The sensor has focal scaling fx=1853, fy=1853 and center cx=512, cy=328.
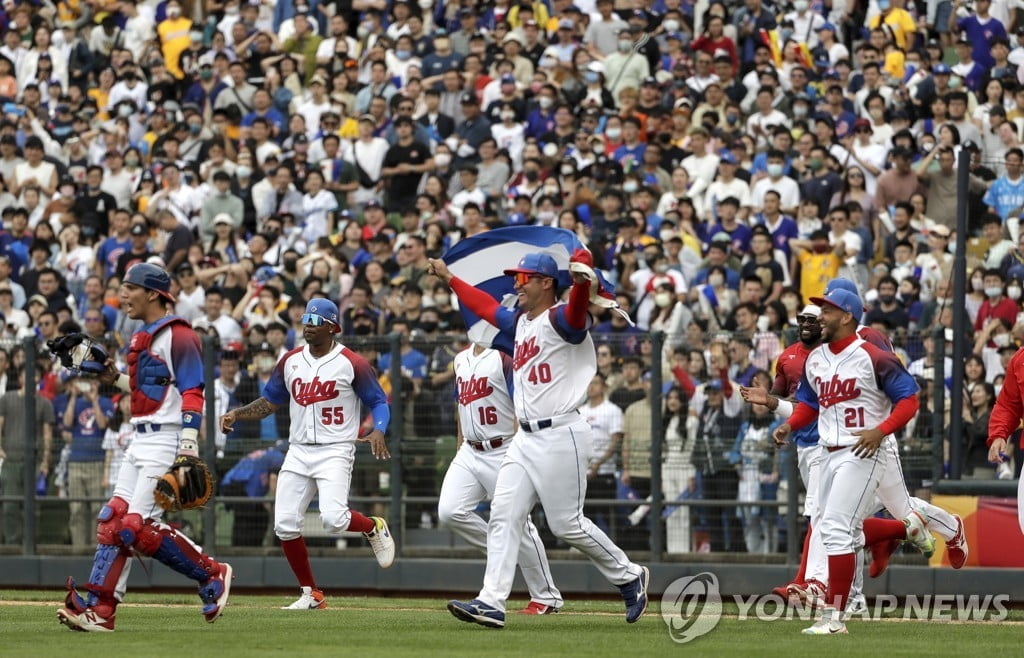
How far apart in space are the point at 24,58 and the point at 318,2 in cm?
475

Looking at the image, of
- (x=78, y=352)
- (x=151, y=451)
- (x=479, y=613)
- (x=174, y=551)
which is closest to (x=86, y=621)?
(x=174, y=551)

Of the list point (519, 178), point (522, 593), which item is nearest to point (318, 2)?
point (519, 178)

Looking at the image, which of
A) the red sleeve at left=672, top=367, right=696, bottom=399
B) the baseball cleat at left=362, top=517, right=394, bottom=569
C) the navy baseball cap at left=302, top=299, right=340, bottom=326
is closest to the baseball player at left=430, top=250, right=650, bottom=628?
the navy baseball cap at left=302, top=299, right=340, bottom=326

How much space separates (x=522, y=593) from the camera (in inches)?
699

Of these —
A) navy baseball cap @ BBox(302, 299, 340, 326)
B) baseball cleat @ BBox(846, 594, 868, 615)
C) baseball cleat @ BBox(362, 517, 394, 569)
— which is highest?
navy baseball cap @ BBox(302, 299, 340, 326)

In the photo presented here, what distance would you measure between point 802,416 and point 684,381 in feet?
14.9

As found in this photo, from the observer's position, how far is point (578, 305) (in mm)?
10789

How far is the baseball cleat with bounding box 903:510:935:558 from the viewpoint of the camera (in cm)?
1287

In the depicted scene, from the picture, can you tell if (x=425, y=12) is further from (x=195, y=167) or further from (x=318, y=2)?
(x=195, y=167)

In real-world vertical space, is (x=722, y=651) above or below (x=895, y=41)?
below

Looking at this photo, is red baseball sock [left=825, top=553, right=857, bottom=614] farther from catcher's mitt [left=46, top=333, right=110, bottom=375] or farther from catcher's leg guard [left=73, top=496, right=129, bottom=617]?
catcher's mitt [left=46, top=333, right=110, bottom=375]

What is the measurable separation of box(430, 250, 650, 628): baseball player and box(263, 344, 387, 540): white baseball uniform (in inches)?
117

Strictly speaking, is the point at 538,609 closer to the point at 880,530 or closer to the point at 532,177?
the point at 880,530

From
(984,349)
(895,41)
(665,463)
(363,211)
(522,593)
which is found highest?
(895,41)
